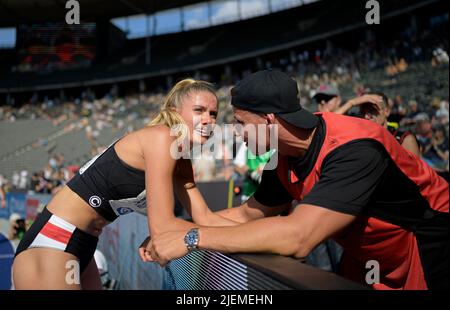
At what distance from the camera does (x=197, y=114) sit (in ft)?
7.59

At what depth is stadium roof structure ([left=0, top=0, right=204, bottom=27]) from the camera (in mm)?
31219

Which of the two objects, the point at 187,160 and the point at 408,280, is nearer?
the point at 408,280

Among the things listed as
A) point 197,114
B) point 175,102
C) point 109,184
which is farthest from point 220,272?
point 175,102

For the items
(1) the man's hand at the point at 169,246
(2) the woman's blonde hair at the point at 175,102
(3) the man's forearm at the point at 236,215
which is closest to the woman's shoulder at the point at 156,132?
(2) the woman's blonde hair at the point at 175,102

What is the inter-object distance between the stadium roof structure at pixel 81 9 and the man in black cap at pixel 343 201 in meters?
31.4

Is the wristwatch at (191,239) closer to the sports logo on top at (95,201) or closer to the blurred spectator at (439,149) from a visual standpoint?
the sports logo on top at (95,201)

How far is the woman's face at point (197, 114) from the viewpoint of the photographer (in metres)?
2.30

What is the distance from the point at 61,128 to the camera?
2692cm

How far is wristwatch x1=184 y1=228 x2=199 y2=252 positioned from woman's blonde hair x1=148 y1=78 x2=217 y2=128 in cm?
69

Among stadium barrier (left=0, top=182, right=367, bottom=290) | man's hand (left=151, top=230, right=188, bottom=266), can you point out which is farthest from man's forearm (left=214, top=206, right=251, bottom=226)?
man's hand (left=151, top=230, right=188, bottom=266)

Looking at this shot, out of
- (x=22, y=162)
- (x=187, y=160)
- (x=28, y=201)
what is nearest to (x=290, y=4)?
(x=22, y=162)
